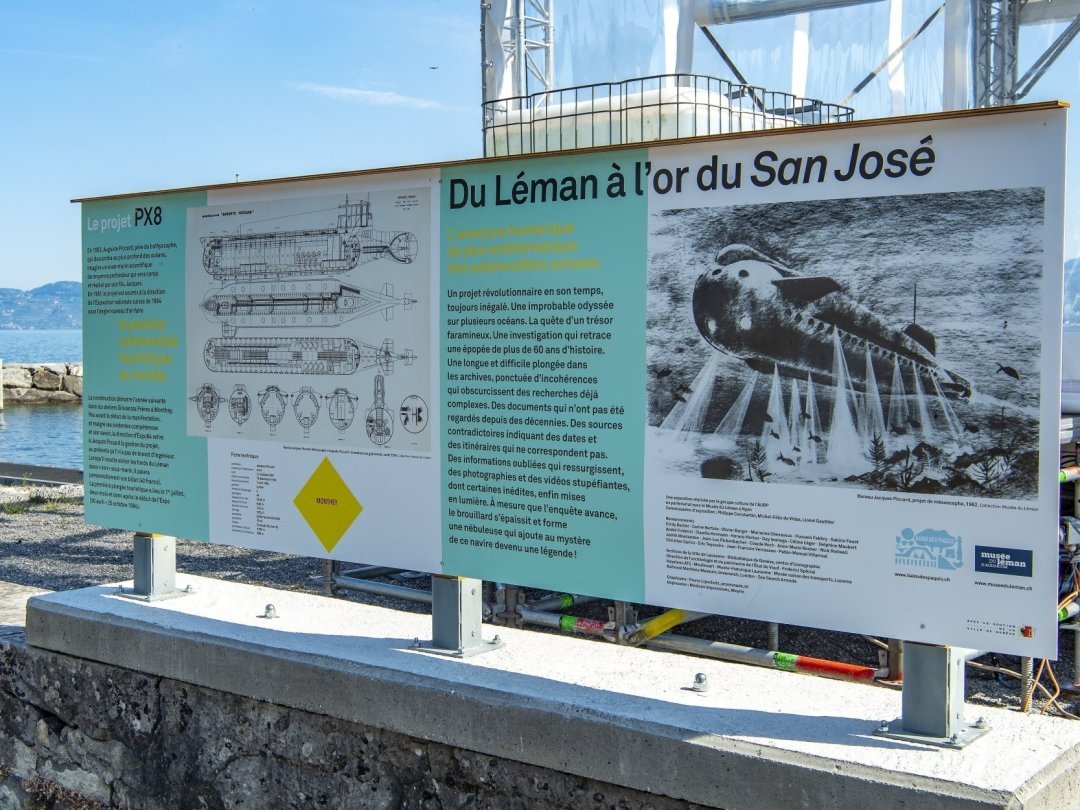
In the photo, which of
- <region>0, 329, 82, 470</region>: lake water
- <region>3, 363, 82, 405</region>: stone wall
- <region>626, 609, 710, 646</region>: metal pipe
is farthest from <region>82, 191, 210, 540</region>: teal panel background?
<region>3, 363, 82, 405</region>: stone wall

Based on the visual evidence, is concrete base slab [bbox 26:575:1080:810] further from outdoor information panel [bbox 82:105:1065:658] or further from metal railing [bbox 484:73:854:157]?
metal railing [bbox 484:73:854:157]

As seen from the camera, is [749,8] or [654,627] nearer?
[654,627]

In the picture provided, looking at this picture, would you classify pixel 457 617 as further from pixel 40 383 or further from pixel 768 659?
pixel 40 383

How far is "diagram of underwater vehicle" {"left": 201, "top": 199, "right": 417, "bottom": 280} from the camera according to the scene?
424cm

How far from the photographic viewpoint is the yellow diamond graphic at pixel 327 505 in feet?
14.5

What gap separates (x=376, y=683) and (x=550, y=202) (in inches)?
68.2

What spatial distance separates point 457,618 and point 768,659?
2407 millimetres

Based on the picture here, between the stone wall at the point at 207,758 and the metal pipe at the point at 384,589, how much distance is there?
290 centimetres

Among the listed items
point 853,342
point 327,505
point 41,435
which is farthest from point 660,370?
point 41,435

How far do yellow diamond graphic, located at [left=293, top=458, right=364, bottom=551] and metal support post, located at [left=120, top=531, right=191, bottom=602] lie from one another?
0.98 m

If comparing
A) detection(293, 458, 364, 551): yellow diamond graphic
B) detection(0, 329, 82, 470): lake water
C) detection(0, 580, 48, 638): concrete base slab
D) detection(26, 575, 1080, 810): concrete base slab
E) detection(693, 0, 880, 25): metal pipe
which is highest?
detection(693, 0, 880, 25): metal pipe

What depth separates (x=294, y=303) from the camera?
4496 millimetres

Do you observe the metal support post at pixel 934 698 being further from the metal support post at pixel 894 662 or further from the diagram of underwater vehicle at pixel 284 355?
the metal support post at pixel 894 662

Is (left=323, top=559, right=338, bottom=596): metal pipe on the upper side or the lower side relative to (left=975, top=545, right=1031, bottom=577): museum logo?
lower
